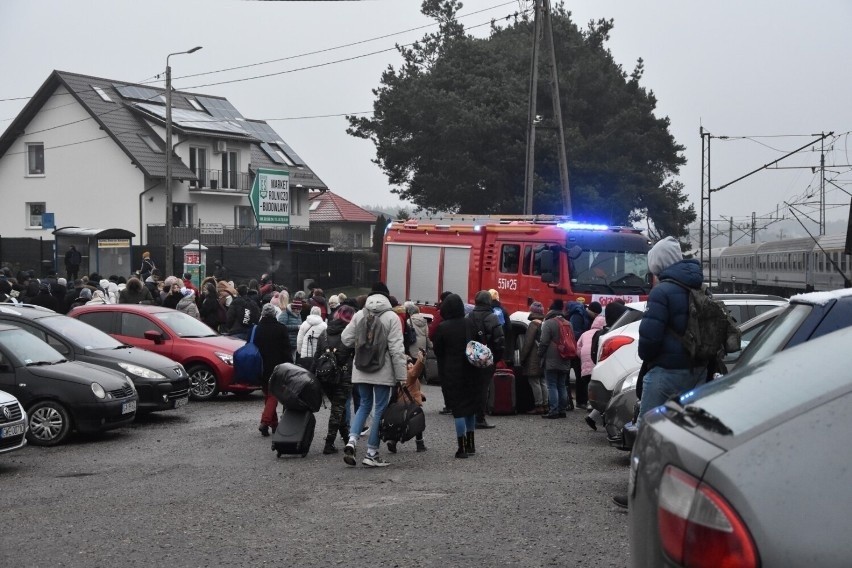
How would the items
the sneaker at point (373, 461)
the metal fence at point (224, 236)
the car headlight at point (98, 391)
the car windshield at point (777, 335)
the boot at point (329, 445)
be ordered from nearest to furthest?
the car windshield at point (777, 335), the sneaker at point (373, 461), the boot at point (329, 445), the car headlight at point (98, 391), the metal fence at point (224, 236)

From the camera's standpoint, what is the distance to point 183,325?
18812 mm

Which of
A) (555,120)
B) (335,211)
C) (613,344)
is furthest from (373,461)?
(335,211)

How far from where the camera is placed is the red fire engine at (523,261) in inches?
853

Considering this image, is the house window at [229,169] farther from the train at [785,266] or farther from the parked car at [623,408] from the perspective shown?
the parked car at [623,408]

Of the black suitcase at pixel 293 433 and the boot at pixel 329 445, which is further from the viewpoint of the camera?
the boot at pixel 329 445

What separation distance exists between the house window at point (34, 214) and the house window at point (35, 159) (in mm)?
1524

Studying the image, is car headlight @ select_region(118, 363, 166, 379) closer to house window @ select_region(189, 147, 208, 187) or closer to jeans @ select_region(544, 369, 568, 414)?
jeans @ select_region(544, 369, 568, 414)

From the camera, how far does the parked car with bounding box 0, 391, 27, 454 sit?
11484 mm

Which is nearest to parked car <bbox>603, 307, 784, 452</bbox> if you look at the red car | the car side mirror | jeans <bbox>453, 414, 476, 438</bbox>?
jeans <bbox>453, 414, 476, 438</bbox>

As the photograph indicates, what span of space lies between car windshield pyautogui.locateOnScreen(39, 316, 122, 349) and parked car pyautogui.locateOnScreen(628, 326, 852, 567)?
Answer: 43.1 ft

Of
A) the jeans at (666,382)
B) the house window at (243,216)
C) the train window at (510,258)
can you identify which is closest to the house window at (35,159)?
the house window at (243,216)

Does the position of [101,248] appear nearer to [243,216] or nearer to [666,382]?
[243,216]

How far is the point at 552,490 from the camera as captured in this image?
9453 millimetres

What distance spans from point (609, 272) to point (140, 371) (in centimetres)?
966
